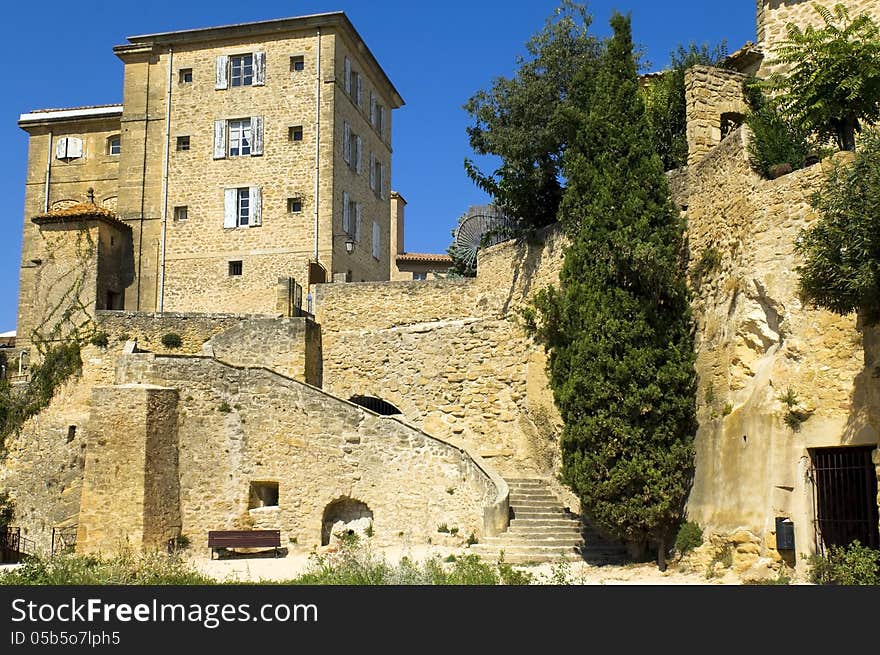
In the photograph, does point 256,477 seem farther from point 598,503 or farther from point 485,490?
point 598,503

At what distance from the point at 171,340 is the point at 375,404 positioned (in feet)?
18.3

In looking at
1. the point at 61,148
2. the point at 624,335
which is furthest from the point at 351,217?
the point at 624,335

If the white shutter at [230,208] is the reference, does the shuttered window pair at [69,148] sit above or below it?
above

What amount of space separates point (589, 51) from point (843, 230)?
1162 cm

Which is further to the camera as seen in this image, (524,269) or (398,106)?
(398,106)

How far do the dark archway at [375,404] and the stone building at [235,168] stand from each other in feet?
18.1

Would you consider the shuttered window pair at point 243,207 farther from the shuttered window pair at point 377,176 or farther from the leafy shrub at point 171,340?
the leafy shrub at point 171,340

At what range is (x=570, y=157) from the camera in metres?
18.8

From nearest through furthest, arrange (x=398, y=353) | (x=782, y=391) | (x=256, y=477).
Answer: (x=782, y=391)
(x=256, y=477)
(x=398, y=353)

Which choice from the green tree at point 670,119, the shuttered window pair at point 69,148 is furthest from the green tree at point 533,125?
the shuttered window pair at point 69,148

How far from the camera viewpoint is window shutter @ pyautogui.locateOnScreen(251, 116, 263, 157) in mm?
31203

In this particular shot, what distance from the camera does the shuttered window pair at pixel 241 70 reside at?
1249 inches

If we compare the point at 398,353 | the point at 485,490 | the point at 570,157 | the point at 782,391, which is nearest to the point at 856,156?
the point at 782,391

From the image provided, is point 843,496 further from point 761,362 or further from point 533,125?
point 533,125
